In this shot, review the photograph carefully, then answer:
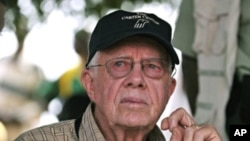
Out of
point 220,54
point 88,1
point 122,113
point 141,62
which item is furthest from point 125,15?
point 88,1

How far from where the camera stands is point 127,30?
6.64 ft

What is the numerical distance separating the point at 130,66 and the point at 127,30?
0.11 m

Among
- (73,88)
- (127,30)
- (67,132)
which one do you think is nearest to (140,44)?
(127,30)

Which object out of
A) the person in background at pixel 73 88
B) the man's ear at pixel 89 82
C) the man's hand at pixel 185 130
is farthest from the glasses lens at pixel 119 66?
the person in background at pixel 73 88

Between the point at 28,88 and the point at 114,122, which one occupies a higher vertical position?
the point at 28,88

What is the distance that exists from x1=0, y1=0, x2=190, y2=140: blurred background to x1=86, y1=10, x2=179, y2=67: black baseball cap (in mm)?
1404

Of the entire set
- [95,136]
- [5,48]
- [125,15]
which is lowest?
[95,136]

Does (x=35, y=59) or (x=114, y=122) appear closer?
(x=114, y=122)

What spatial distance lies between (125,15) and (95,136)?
1.28 ft

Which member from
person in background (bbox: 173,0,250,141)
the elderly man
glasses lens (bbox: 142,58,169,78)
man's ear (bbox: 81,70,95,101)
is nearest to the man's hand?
the elderly man

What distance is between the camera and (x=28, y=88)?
3.57 metres

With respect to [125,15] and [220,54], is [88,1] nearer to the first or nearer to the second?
[220,54]

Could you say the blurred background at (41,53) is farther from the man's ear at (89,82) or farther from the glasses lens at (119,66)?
the glasses lens at (119,66)

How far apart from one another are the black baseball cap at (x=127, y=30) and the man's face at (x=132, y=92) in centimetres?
3
